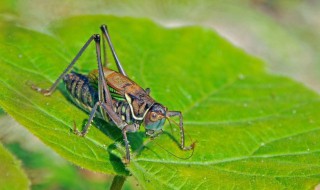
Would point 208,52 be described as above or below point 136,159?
below

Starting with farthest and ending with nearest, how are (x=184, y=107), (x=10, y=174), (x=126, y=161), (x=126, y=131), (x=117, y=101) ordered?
(x=184, y=107), (x=117, y=101), (x=126, y=131), (x=126, y=161), (x=10, y=174)

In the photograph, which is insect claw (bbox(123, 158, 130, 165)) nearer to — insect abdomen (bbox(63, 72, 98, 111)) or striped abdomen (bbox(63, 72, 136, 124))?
striped abdomen (bbox(63, 72, 136, 124))

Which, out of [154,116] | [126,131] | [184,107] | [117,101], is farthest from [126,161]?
[184,107]

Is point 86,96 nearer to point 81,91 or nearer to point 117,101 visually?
point 81,91

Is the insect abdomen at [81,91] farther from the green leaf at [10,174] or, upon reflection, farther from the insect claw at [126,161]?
the green leaf at [10,174]

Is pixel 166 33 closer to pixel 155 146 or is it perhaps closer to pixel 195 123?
pixel 195 123

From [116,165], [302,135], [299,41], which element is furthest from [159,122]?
[299,41]

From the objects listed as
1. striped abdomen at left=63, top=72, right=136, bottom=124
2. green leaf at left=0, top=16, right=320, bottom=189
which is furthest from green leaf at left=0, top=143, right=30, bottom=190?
striped abdomen at left=63, top=72, right=136, bottom=124
